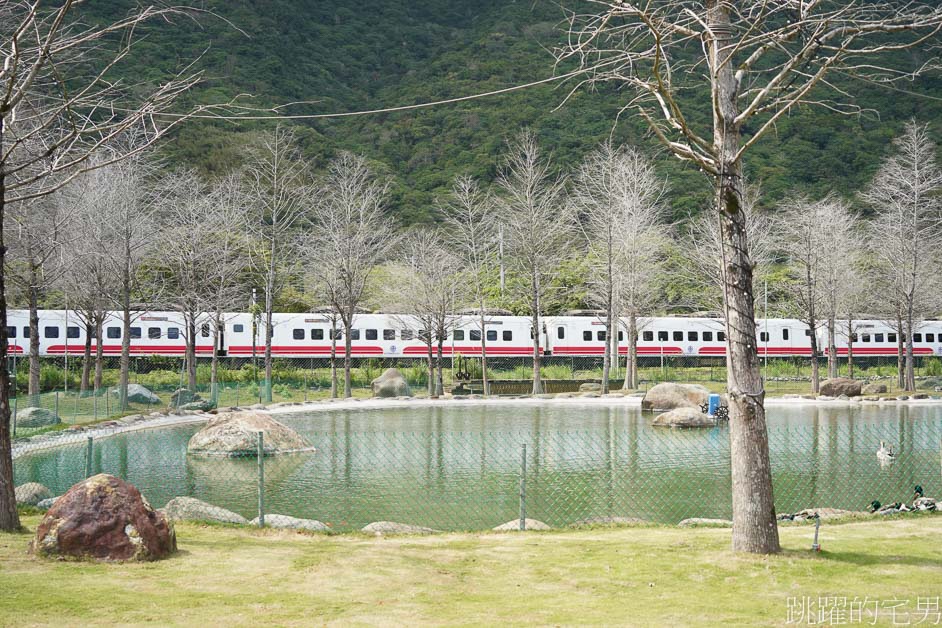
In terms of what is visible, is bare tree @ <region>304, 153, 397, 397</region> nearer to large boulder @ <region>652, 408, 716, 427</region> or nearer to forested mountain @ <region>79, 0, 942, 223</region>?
large boulder @ <region>652, 408, 716, 427</region>

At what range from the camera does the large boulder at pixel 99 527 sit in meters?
5.99

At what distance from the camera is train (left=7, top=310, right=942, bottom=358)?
36562 mm

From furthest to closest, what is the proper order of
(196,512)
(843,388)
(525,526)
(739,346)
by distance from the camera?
(843,388)
(196,512)
(525,526)
(739,346)

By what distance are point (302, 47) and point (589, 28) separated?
102 m

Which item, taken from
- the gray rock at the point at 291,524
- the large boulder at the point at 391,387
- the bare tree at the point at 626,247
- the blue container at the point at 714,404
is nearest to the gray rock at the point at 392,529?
the gray rock at the point at 291,524

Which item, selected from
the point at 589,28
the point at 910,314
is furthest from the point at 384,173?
the point at 589,28

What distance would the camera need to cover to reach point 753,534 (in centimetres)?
632

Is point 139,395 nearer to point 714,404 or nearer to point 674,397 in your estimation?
point 674,397

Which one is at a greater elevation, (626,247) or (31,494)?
(626,247)

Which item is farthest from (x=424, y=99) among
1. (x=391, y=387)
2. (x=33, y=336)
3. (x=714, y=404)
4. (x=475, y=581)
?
(x=475, y=581)

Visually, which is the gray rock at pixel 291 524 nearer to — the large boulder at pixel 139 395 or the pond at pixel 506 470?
the pond at pixel 506 470

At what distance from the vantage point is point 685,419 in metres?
20.4

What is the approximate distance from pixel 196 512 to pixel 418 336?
28.4 metres

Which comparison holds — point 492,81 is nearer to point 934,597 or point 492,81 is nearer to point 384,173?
point 384,173
